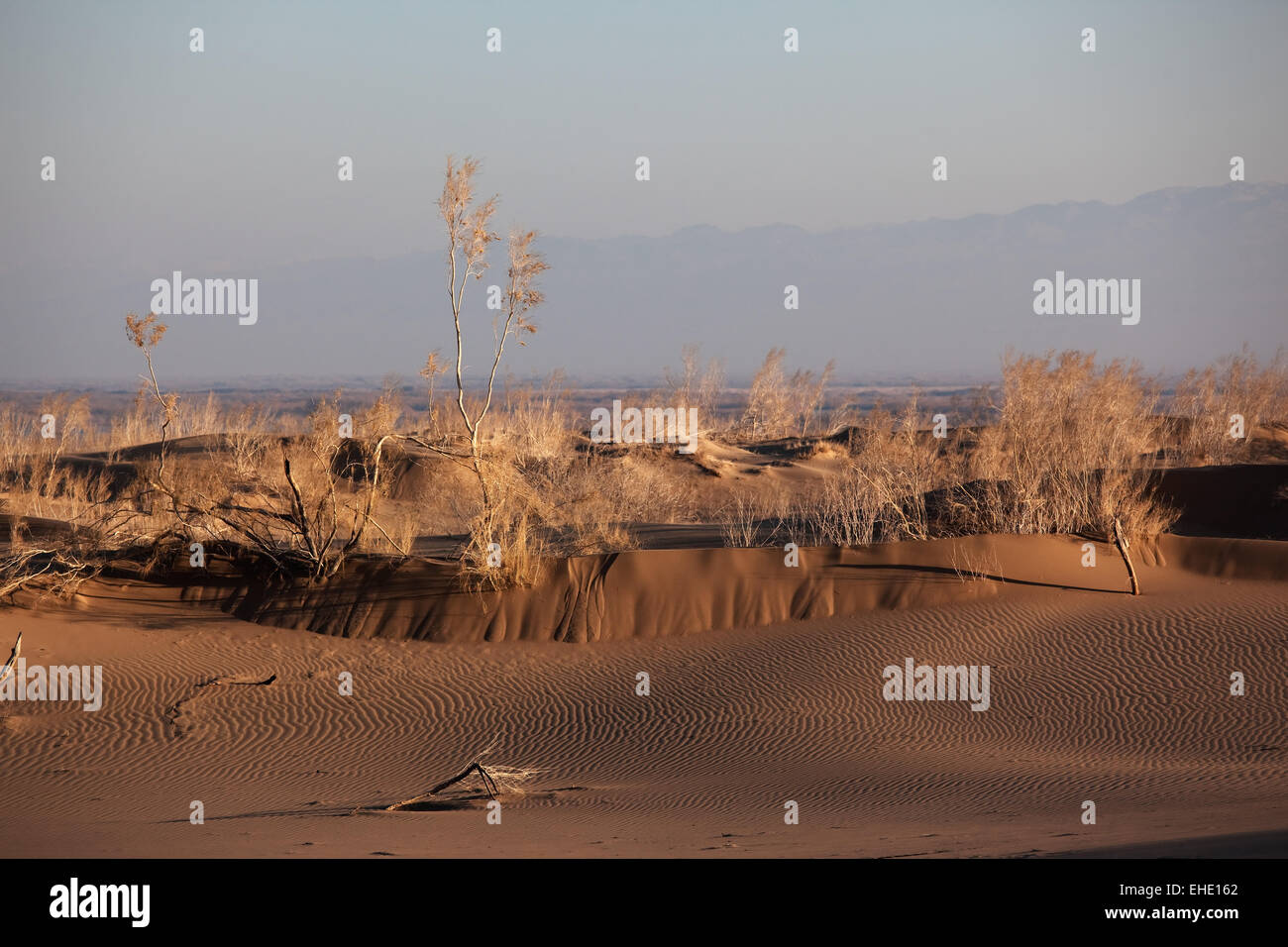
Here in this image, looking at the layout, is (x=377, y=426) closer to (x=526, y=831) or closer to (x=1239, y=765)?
(x=526, y=831)

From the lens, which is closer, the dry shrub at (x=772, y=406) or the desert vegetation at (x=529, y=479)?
the desert vegetation at (x=529, y=479)

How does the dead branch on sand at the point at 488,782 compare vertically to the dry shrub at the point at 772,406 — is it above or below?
below

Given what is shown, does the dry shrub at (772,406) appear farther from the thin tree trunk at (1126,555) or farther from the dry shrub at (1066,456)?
the thin tree trunk at (1126,555)

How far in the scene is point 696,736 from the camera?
10.2m

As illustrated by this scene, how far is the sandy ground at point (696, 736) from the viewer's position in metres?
7.09

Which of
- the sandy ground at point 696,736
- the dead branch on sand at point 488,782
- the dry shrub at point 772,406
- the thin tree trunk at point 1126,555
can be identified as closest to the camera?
the sandy ground at point 696,736

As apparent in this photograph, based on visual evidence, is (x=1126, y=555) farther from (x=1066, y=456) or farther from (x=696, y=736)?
(x=696, y=736)

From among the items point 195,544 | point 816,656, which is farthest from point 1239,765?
point 195,544

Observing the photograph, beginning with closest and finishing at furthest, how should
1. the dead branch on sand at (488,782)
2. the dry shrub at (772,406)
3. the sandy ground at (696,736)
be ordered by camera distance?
the sandy ground at (696,736) → the dead branch on sand at (488,782) → the dry shrub at (772,406)

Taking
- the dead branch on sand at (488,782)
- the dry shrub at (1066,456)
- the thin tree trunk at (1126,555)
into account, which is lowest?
the dead branch on sand at (488,782)

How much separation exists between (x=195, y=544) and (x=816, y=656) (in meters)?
8.10

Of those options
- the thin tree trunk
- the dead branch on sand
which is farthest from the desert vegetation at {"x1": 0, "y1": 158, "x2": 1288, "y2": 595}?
the dead branch on sand

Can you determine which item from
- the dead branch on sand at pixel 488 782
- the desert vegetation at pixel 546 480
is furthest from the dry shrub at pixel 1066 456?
the dead branch on sand at pixel 488 782

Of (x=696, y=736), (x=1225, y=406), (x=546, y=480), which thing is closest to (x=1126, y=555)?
(x=696, y=736)
